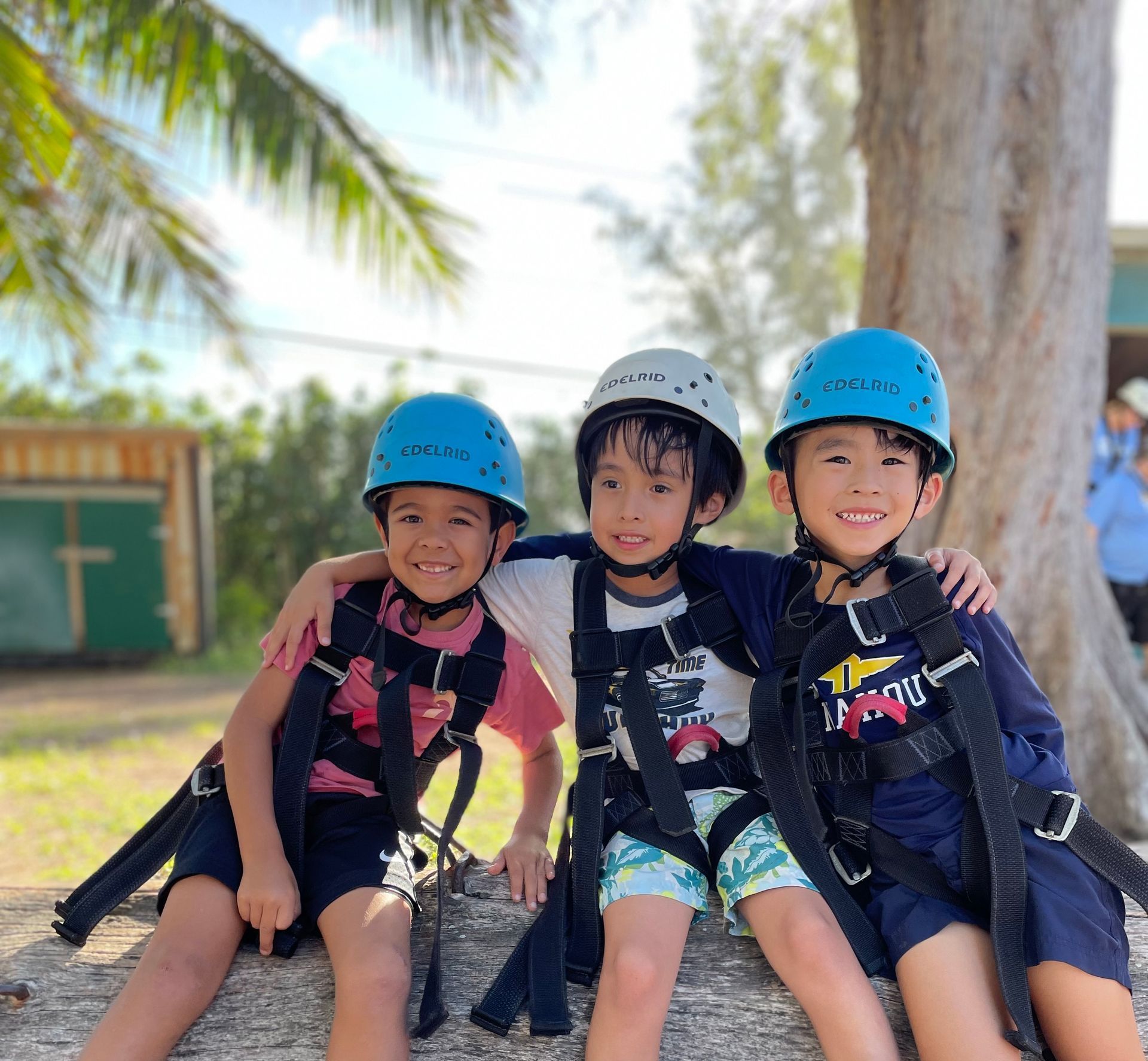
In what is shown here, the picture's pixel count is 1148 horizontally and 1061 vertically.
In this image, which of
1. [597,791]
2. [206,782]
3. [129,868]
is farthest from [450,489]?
[129,868]

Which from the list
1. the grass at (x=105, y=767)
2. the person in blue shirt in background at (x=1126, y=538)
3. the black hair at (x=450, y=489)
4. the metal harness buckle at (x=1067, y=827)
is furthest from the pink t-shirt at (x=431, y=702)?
the person in blue shirt in background at (x=1126, y=538)

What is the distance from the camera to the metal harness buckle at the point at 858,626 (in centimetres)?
235

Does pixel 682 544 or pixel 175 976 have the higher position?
pixel 682 544

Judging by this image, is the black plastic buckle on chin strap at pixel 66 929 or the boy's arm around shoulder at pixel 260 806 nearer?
the boy's arm around shoulder at pixel 260 806

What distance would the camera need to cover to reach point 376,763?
2.67 m

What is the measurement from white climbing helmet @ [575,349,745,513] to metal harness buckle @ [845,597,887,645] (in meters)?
0.47

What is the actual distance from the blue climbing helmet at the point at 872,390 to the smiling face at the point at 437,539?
2.94ft

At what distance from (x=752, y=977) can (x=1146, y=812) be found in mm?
2893

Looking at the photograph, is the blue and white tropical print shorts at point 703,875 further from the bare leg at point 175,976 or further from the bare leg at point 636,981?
the bare leg at point 175,976

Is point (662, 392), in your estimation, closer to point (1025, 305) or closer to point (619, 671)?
point (619, 671)

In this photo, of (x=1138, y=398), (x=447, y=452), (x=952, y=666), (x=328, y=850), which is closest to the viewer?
(x=952, y=666)

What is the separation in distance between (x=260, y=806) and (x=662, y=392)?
1561 millimetres

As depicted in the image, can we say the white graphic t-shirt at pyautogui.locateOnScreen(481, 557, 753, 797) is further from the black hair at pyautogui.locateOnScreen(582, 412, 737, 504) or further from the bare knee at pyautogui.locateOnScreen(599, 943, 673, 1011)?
the bare knee at pyautogui.locateOnScreen(599, 943, 673, 1011)

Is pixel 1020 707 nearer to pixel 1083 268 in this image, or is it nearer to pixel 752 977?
pixel 752 977
